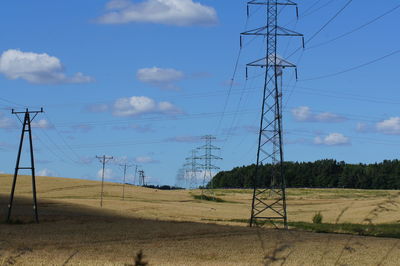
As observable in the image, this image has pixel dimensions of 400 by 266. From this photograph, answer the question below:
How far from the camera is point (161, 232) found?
1420 inches

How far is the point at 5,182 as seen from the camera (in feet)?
422

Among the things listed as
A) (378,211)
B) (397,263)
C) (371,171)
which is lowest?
(397,263)

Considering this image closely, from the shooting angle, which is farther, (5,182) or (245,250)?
A: (5,182)

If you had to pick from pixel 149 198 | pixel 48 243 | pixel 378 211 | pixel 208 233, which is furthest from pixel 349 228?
pixel 149 198

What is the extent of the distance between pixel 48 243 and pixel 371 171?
153277 millimetres

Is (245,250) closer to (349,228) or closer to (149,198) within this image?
(349,228)

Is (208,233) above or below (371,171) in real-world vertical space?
below

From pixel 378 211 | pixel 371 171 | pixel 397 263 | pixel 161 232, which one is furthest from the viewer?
pixel 371 171

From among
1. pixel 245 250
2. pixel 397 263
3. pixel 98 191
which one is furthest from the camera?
pixel 98 191

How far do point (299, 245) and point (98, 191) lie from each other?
9930 cm

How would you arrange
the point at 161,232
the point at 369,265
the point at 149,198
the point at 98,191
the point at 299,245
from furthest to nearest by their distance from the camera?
the point at 98,191
the point at 149,198
the point at 161,232
the point at 299,245
the point at 369,265

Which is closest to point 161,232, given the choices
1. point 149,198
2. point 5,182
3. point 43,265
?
point 43,265

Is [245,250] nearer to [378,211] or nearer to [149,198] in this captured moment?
[378,211]

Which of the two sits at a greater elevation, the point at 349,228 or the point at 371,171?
the point at 371,171
